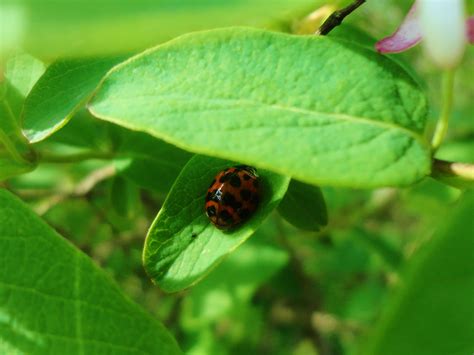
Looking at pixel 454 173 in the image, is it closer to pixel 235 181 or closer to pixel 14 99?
pixel 235 181

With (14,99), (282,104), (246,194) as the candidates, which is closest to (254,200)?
(246,194)

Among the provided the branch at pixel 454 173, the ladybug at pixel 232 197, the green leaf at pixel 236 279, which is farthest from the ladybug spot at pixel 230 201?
the green leaf at pixel 236 279

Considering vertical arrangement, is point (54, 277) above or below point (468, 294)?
below

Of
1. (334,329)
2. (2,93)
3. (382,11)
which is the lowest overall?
(334,329)

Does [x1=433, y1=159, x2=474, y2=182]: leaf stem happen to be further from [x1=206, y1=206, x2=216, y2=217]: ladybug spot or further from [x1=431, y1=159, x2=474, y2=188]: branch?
[x1=206, y1=206, x2=216, y2=217]: ladybug spot

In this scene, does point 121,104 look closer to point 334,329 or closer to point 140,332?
point 140,332

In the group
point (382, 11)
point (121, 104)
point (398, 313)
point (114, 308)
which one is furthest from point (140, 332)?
point (382, 11)
